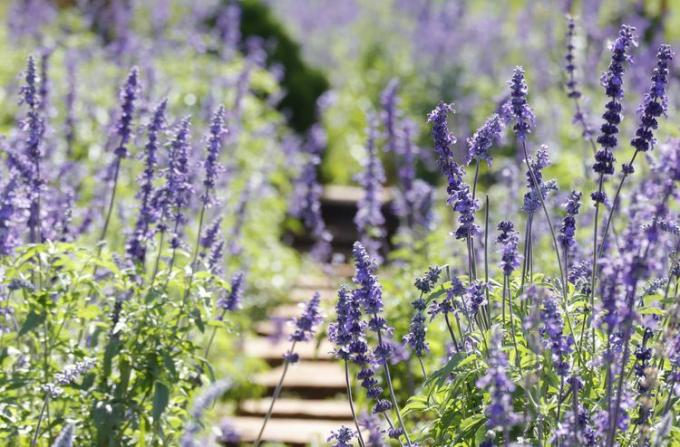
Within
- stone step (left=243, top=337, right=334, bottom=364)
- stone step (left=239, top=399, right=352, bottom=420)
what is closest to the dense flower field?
stone step (left=239, top=399, right=352, bottom=420)

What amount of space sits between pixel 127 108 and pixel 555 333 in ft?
8.69

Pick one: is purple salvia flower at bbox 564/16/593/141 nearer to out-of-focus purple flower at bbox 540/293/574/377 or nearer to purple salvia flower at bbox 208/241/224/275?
purple salvia flower at bbox 208/241/224/275

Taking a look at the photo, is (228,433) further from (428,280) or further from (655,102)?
(655,102)

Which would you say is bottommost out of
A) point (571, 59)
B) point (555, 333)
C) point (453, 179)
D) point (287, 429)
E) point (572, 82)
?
point (287, 429)

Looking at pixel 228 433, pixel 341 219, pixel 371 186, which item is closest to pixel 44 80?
pixel 371 186

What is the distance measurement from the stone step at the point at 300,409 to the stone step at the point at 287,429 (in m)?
0.04

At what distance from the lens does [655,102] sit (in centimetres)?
387

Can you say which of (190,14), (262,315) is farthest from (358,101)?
(262,315)

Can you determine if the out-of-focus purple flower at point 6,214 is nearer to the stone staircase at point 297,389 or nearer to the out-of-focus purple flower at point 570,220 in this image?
the stone staircase at point 297,389

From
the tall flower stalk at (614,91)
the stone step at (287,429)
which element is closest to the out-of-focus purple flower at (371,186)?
the stone step at (287,429)

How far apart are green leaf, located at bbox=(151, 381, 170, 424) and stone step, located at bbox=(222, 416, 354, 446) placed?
2392mm

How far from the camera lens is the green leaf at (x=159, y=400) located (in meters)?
4.34

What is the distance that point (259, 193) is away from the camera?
1109 centimetres

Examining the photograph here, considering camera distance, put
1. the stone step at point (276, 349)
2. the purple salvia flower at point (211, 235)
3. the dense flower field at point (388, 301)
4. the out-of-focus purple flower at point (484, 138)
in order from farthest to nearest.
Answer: the stone step at point (276, 349) < the purple salvia flower at point (211, 235) < the out-of-focus purple flower at point (484, 138) < the dense flower field at point (388, 301)
